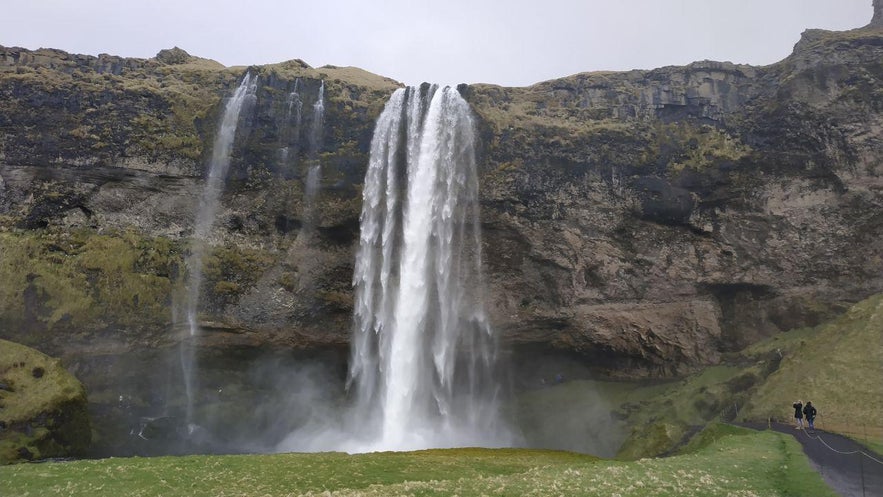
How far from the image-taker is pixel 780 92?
1785 inches

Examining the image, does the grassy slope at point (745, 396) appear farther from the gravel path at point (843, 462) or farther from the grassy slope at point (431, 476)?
the grassy slope at point (431, 476)

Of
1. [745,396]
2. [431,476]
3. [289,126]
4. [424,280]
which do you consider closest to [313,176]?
[289,126]

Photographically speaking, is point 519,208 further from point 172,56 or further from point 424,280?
point 172,56

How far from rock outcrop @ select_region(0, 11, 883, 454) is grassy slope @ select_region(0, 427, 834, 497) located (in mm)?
22709

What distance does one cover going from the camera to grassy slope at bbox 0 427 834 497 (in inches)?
597

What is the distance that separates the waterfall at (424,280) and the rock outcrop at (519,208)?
1.79m

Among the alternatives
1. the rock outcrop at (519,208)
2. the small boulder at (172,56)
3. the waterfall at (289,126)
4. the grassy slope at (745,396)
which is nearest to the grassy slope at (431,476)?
the grassy slope at (745,396)

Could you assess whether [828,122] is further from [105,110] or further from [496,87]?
[105,110]

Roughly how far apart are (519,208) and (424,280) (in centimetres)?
1049

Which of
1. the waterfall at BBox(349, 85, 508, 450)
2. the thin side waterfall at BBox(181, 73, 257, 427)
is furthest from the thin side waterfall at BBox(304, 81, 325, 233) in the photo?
the thin side waterfall at BBox(181, 73, 257, 427)

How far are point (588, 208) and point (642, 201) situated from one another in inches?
Result: 181

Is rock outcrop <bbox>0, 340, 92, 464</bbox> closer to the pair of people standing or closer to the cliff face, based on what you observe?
the cliff face

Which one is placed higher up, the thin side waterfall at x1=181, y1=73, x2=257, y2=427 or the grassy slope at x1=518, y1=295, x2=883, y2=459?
the thin side waterfall at x1=181, y1=73, x2=257, y2=427

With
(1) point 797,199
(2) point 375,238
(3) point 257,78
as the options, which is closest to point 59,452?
(2) point 375,238
